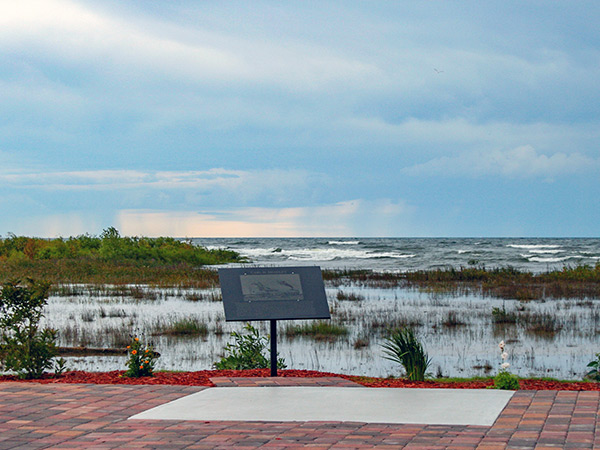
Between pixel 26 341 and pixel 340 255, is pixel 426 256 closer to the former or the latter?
pixel 340 255

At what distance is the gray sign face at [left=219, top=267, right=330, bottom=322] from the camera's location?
29.6ft

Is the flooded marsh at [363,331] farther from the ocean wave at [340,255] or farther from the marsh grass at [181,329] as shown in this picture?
the ocean wave at [340,255]

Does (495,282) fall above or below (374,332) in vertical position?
above

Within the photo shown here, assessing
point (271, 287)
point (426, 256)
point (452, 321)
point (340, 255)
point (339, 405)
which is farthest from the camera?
point (340, 255)

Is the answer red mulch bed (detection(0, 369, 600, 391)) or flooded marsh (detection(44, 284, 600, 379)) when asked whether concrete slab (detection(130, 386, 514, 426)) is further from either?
flooded marsh (detection(44, 284, 600, 379))

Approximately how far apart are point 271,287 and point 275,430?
3.26 meters

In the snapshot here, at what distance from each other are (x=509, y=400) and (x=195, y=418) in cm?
337

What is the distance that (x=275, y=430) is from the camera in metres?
6.34

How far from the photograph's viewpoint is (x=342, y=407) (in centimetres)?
726

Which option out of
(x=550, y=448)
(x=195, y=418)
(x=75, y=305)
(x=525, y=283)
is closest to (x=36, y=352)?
(x=195, y=418)

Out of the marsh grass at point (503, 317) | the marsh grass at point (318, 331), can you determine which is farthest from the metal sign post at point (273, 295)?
the marsh grass at point (503, 317)

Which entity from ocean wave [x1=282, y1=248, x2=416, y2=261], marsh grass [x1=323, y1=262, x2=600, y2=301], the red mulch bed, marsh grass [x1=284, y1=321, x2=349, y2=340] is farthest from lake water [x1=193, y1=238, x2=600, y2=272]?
the red mulch bed

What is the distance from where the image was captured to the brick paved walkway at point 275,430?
582 centimetres

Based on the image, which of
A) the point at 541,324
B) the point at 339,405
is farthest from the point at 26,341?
the point at 541,324
